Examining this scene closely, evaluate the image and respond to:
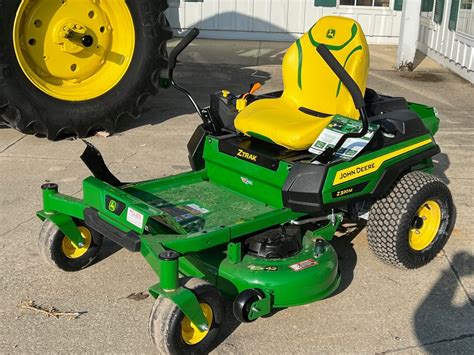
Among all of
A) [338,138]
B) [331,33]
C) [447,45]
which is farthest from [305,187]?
Answer: [447,45]

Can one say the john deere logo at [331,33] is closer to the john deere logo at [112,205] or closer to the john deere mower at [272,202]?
the john deere mower at [272,202]

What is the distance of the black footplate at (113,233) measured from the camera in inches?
111

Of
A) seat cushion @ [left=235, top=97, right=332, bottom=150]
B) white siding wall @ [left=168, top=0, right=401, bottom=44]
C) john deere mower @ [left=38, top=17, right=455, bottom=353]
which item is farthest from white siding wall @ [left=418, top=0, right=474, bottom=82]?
seat cushion @ [left=235, top=97, right=332, bottom=150]

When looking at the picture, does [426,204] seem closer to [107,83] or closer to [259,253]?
[259,253]

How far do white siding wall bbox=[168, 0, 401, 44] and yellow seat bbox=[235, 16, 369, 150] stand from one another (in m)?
7.02

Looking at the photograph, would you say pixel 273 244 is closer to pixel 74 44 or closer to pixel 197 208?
pixel 197 208

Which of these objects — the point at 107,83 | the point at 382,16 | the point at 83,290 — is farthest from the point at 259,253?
the point at 382,16

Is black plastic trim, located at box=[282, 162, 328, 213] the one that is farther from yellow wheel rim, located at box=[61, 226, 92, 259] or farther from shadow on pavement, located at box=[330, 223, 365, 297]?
yellow wheel rim, located at box=[61, 226, 92, 259]

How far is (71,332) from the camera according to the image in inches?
114

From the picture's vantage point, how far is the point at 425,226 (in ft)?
11.8

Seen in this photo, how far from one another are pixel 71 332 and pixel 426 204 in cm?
197

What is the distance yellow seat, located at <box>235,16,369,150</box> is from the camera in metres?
3.46

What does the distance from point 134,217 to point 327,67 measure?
147 cm

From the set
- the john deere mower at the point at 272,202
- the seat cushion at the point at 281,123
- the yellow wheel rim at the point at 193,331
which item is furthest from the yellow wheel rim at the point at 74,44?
the yellow wheel rim at the point at 193,331
